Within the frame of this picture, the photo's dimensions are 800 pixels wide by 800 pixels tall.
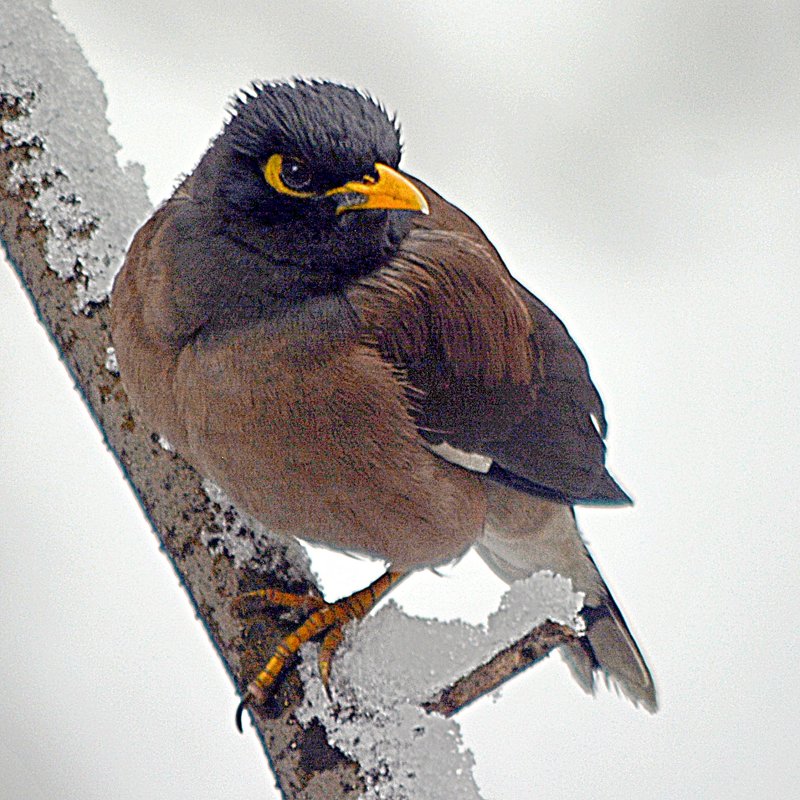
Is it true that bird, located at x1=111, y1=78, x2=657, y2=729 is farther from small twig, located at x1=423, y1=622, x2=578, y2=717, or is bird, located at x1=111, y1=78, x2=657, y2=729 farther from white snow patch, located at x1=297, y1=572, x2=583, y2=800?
small twig, located at x1=423, y1=622, x2=578, y2=717

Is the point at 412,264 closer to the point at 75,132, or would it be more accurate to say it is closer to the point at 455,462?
the point at 455,462

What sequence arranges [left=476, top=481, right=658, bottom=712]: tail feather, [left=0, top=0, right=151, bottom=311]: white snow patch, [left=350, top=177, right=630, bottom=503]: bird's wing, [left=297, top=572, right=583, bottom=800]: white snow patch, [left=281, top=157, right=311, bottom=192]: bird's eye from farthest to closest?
[left=476, top=481, right=658, bottom=712]: tail feather, [left=0, top=0, right=151, bottom=311]: white snow patch, [left=350, top=177, right=630, bottom=503]: bird's wing, [left=281, top=157, right=311, bottom=192]: bird's eye, [left=297, top=572, right=583, bottom=800]: white snow patch

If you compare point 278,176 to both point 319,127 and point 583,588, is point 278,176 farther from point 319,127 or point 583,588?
point 583,588

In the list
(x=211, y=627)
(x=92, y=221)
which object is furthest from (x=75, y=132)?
(x=211, y=627)

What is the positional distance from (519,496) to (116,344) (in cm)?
89

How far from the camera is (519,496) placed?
8.11ft

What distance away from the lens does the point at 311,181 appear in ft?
6.43

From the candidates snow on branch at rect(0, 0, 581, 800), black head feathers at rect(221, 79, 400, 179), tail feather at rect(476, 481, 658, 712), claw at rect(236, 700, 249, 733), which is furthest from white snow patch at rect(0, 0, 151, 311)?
tail feather at rect(476, 481, 658, 712)

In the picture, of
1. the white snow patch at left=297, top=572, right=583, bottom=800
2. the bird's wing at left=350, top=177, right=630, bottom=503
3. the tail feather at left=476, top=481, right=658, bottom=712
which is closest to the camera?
the white snow patch at left=297, top=572, right=583, bottom=800

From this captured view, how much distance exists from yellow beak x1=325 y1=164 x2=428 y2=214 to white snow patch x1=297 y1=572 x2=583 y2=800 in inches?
26.4

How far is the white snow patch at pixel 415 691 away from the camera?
6.09 feet

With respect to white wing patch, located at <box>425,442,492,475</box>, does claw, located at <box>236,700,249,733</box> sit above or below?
below

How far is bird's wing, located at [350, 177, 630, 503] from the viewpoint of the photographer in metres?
2.12

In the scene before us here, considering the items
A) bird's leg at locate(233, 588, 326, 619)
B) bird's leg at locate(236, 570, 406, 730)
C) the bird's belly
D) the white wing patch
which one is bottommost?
bird's leg at locate(236, 570, 406, 730)
